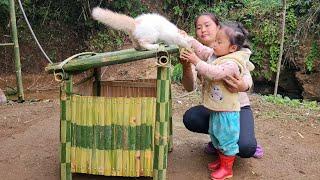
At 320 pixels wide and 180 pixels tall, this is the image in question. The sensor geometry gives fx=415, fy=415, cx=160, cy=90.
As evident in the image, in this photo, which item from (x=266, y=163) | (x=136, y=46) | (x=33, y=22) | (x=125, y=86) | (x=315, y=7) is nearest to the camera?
(x=136, y=46)

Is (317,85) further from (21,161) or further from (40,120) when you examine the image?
(21,161)

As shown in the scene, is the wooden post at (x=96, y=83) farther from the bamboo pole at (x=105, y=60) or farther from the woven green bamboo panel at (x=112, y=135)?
the bamboo pole at (x=105, y=60)

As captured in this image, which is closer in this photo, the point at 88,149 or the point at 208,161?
the point at 88,149

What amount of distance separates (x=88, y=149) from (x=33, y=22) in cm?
618

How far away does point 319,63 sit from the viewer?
24.2ft

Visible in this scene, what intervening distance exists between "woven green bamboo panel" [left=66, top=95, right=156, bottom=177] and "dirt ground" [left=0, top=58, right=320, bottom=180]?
0.30m

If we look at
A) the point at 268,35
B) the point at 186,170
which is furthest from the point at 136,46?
the point at 268,35

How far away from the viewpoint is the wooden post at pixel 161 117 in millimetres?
2324

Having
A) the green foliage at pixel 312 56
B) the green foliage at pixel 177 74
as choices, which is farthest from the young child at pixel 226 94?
the green foliage at pixel 312 56

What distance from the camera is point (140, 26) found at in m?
2.26

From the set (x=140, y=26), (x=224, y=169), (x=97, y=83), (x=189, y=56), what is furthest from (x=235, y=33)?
(x=97, y=83)

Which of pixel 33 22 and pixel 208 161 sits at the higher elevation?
pixel 33 22

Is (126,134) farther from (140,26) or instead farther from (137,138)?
(140,26)

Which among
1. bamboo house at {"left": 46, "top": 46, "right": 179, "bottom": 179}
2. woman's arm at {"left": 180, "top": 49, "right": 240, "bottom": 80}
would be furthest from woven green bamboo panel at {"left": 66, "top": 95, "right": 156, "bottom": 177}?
woman's arm at {"left": 180, "top": 49, "right": 240, "bottom": 80}
